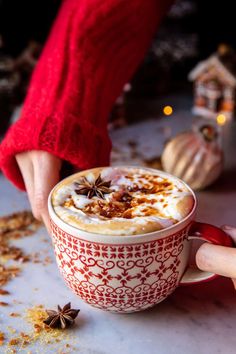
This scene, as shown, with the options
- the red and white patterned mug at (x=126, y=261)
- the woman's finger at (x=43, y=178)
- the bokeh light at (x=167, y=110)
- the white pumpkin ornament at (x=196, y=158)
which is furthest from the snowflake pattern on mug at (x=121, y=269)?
the bokeh light at (x=167, y=110)

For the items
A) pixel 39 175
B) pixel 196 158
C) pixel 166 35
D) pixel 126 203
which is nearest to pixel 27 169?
pixel 39 175

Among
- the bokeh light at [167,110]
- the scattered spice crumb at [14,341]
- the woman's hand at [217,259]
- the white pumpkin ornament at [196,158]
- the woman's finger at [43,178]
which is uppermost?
the woman's finger at [43,178]

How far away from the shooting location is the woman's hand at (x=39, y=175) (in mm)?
624

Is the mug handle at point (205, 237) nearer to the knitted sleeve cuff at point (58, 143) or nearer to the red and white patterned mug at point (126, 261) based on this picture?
the red and white patterned mug at point (126, 261)

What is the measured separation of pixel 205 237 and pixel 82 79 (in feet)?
1.20

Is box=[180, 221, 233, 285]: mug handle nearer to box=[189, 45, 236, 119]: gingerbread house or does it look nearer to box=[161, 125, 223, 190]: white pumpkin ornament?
box=[161, 125, 223, 190]: white pumpkin ornament

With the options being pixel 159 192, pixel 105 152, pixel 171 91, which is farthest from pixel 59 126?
pixel 171 91

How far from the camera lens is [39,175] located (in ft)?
2.08

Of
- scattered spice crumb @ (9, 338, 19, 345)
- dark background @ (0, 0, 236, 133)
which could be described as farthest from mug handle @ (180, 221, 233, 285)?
dark background @ (0, 0, 236, 133)

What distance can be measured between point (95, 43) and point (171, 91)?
0.47 meters

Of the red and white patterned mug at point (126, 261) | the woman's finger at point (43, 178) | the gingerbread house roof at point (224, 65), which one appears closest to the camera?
the red and white patterned mug at point (126, 261)

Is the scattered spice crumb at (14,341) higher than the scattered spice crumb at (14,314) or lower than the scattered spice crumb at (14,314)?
higher

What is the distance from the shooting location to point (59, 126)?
65 centimetres

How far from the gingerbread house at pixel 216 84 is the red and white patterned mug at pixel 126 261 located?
2.00 feet
